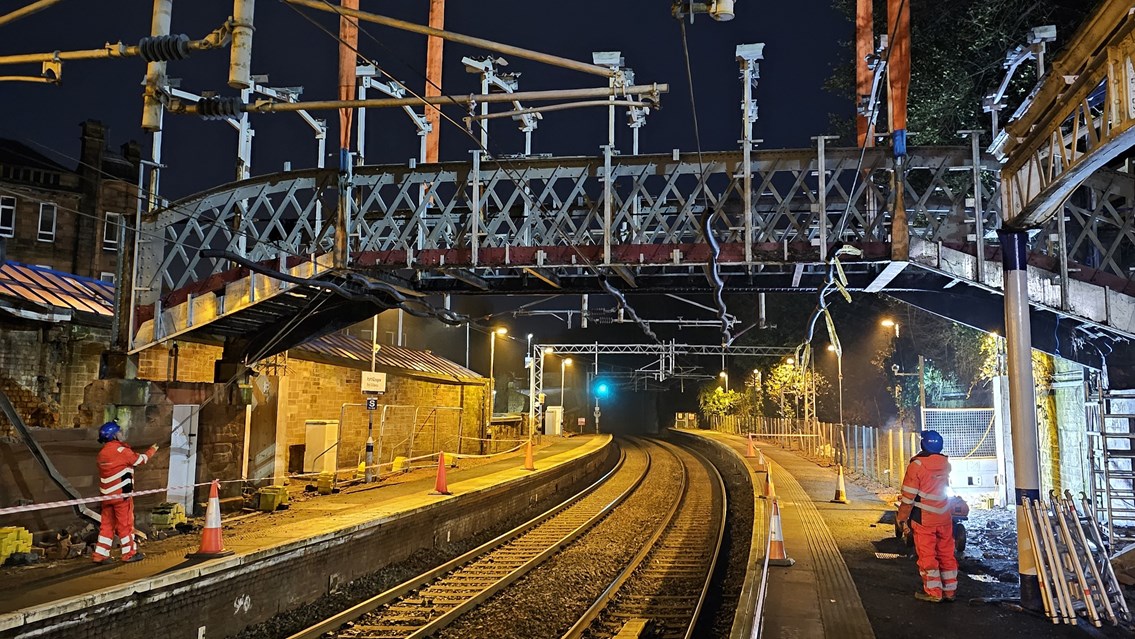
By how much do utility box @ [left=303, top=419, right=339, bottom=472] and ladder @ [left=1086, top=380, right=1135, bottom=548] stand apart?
48.5 feet

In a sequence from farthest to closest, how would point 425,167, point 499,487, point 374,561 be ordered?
point 499,487, point 425,167, point 374,561

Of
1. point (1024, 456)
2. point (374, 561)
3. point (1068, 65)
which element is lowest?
point (374, 561)

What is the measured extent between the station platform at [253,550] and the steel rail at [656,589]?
11.6ft

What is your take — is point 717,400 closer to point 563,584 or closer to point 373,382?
point 373,382

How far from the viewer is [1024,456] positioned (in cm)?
826

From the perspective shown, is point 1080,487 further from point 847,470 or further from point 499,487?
point 847,470

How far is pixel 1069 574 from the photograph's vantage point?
7707mm

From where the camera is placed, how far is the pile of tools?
7.39 meters

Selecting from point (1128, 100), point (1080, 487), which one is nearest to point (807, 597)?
point (1128, 100)

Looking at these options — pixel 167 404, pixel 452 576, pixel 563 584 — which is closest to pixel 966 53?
pixel 563 584

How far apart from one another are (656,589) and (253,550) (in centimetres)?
561

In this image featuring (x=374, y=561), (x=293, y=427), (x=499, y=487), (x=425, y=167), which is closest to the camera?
(x=374, y=561)

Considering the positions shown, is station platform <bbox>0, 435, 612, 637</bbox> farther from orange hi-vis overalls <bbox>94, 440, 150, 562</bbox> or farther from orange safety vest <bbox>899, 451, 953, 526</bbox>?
orange safety vest <bbox>899, 451, 953, 526</bbox>

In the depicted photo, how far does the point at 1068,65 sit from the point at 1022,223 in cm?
189
